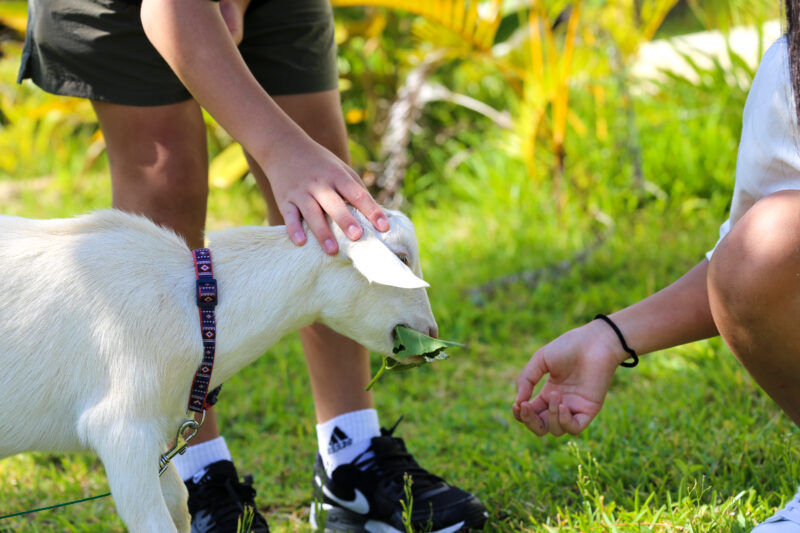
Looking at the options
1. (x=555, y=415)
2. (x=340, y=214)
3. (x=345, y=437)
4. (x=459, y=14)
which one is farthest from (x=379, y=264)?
(x=459, y=14)

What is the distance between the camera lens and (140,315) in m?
1.71

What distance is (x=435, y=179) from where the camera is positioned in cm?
542

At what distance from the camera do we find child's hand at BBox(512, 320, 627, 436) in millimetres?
1932

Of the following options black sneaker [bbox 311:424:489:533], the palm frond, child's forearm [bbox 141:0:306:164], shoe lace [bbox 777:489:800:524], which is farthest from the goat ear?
the palm frond

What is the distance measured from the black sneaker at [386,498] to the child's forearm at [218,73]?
953mm

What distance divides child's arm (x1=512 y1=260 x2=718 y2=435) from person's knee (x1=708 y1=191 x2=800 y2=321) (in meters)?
0.16

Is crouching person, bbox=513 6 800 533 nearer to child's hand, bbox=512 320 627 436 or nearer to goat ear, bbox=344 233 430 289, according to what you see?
child's hand, bbox=512 320 627 436

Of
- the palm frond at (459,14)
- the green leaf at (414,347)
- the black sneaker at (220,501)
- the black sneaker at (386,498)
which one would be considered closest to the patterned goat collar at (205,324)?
the green leaf at (414,347)

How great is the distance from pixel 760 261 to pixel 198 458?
4.95 ft

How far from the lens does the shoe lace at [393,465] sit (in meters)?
2.27

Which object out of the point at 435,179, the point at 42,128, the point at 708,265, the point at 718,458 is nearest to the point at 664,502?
the point at 718,458

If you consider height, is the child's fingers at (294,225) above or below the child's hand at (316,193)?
below

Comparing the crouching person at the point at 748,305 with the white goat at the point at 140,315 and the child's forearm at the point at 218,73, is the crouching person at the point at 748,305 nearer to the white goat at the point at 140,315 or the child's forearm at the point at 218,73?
the white goat at the point at 140,315

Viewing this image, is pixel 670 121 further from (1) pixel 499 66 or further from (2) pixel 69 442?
(2) pixel 69 442
